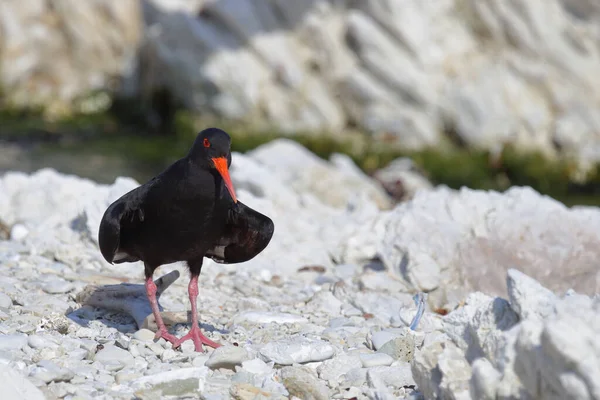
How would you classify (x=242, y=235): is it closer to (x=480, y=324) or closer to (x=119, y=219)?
(x=119, y=219)

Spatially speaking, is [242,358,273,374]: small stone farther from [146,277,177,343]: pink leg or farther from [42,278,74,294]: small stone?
[42,278,74,294]: small stone

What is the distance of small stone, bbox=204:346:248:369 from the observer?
4.84m

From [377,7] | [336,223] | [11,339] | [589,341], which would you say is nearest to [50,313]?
[11,339]

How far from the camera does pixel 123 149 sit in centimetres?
2052

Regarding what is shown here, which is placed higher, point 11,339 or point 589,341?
point 589,341

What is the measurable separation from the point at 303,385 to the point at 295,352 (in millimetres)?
525

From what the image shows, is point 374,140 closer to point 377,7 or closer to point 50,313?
point 377,7

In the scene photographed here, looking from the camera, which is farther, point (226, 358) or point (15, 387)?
point (226, 358)

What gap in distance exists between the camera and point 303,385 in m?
4.64

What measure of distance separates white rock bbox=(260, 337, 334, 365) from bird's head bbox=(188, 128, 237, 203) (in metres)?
1.12

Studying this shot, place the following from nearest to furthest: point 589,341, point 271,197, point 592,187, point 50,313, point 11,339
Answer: point 589,341 → point 11,339 → point 50,313 → point 271,197 → point 592,187

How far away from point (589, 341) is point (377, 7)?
19.2 m

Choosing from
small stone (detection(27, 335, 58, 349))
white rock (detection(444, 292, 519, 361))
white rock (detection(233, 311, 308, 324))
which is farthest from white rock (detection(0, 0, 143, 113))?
white rock (detection(444, 292, 519, 361))

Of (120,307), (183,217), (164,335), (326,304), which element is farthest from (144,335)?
(326,304)
